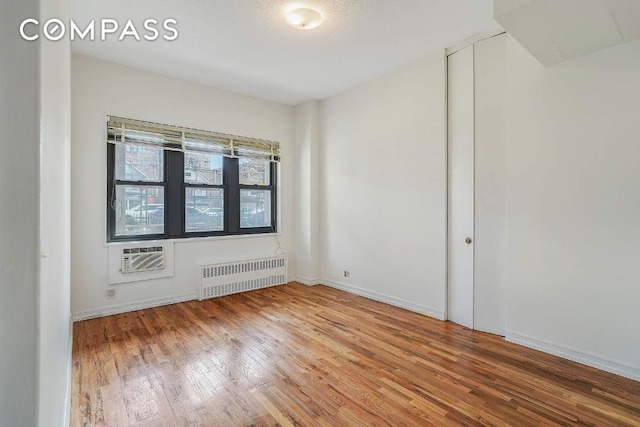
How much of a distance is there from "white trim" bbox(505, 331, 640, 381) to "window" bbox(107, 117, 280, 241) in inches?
142

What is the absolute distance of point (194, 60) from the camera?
3.54 m

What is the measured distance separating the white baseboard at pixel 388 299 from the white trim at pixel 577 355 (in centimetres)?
78

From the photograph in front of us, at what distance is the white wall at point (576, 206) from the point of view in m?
2.30

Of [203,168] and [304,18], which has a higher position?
[304,18]

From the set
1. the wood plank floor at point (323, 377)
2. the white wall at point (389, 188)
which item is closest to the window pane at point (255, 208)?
the white wall at point (389, 188)

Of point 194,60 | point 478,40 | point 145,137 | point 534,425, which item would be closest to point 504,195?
point 478,40

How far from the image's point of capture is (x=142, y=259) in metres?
3.77

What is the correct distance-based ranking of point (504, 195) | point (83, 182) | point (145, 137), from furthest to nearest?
point (145, 137) → point (83, 182) → point (504, 195)

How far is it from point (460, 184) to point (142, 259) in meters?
3.80

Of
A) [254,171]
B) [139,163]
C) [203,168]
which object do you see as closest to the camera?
[139,163]

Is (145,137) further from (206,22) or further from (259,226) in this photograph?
(259,226)

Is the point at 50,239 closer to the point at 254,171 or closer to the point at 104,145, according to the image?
the point at 104,145

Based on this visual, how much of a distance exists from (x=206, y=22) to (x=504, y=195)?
321cm
